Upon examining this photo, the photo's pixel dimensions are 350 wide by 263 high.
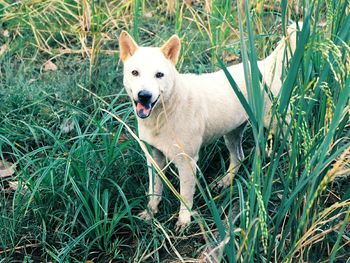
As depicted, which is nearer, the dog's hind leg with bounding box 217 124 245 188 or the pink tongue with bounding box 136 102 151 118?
the pink tongue with bounding box 136 102 151 118

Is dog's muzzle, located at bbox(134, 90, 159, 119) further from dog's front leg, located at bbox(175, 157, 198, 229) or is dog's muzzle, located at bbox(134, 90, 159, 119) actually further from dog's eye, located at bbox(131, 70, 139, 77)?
dog's front leg, located at bbox(175, 157, 198, 229)

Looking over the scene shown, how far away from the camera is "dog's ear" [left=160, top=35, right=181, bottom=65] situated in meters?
3.26

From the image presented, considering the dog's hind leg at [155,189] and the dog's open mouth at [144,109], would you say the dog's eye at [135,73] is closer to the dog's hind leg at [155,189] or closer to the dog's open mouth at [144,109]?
the dog's open mouth at [144,109]

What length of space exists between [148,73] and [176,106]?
0.30 meters

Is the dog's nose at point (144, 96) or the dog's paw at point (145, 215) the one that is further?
the dog's paw at point (145, 215)

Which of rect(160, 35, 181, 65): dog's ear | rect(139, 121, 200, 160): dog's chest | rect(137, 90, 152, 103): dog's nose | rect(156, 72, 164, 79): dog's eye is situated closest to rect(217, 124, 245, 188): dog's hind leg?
rect(139, 121, 200, 160): dog's chest

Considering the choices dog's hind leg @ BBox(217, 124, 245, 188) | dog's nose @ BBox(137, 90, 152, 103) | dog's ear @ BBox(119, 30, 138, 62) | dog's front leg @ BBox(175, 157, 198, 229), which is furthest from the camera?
dog's hind leg @ BBox(217, 124, 245, 188)

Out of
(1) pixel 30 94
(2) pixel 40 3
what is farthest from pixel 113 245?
(2) pixel 40 3

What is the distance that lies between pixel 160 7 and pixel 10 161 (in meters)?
2.34

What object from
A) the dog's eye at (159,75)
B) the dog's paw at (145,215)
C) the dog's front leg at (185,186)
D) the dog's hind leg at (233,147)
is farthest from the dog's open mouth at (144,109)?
the dog's hind leg at (233,147)

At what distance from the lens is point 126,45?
3.30 metres

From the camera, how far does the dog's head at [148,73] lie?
9.91 ft

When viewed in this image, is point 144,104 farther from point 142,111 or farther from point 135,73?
point 135,73

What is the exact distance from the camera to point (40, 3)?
5.36 metres
